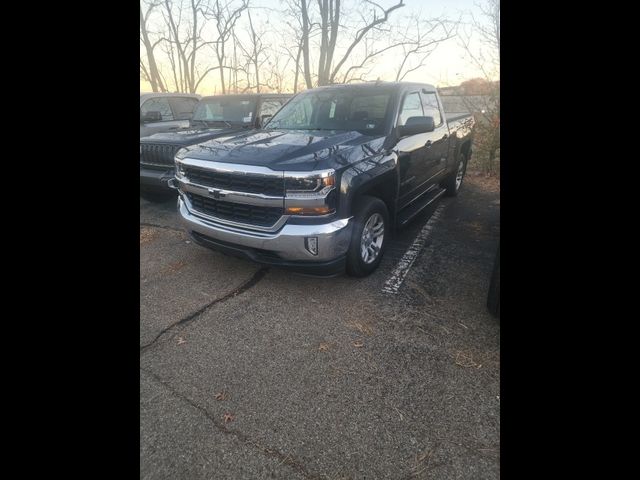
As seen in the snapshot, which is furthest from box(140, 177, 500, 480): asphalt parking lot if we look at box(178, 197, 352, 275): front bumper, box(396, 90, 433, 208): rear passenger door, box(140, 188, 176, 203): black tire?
box(140, 188, 176, 203): black tire

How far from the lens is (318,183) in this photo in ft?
9.53

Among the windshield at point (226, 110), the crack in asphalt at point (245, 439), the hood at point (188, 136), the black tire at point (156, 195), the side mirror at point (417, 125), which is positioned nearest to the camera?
the crack in asphalt at point (245, 439)

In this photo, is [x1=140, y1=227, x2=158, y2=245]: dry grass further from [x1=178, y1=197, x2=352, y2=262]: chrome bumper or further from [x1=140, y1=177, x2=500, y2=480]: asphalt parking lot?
[x1=178, y1=197, x2=352, y2=262]: chrome bumper

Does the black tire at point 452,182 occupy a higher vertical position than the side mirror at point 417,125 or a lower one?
lower

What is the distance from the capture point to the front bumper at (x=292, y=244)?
2959 millimetres

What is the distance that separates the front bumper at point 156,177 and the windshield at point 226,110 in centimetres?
183

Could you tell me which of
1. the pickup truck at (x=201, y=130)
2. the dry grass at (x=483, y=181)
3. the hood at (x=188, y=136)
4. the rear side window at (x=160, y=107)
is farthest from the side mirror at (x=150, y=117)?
the dry grass at (x=483, y=181)

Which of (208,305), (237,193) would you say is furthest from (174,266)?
(237,193)

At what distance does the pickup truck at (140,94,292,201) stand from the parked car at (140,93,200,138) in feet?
1.38

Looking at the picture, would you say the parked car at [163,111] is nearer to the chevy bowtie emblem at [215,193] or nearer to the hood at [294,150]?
the hood at [294,150]

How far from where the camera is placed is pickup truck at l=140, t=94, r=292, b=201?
580 cm
